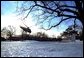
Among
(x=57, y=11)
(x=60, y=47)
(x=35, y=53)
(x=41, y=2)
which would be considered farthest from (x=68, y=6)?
(x=35, y=53)

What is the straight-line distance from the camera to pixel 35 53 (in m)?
7.20

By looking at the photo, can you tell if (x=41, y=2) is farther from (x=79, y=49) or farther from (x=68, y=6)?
(x=79, y=49)

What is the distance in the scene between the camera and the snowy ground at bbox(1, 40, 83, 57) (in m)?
6.96

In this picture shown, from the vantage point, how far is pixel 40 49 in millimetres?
7449

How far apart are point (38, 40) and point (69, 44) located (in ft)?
4.03

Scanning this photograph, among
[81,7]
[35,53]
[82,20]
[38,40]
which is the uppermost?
[81,7]

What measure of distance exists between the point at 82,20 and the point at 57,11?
1059 millimetres

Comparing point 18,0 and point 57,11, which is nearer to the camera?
point 18,0

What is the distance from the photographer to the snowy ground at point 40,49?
6.96m

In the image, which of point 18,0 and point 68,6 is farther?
point 68,6

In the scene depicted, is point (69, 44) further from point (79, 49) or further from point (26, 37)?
point (26, 37)

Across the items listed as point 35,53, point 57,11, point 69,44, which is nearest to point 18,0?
point 57,11

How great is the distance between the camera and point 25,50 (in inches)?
291

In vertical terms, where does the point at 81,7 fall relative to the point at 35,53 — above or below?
above
